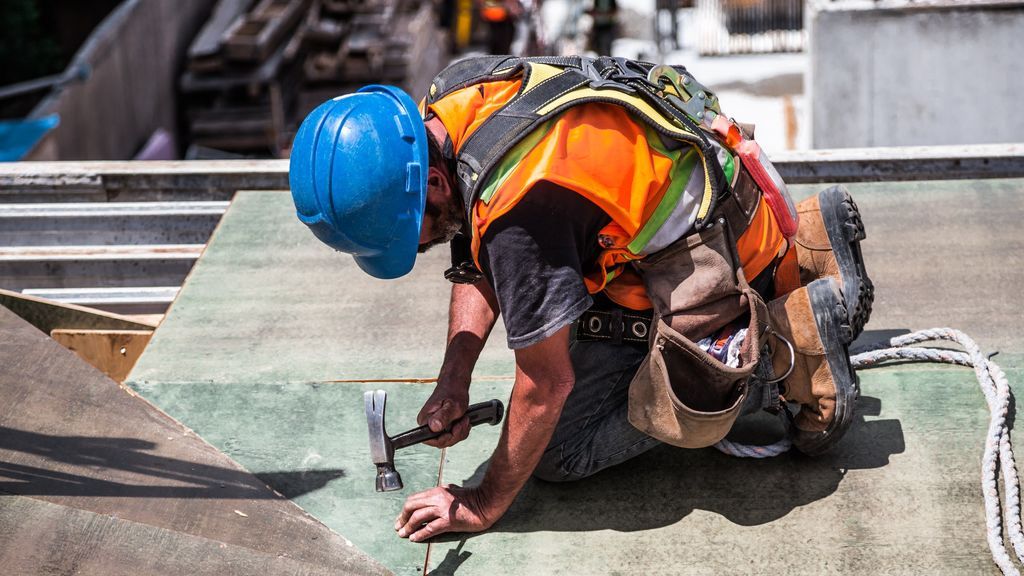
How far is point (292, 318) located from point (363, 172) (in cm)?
152

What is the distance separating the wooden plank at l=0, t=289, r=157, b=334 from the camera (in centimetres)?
390

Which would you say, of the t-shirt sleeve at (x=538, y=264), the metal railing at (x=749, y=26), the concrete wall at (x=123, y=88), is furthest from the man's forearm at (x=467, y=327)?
the metal railing at (x=749, y=26)

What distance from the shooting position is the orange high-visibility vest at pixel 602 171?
2.37m

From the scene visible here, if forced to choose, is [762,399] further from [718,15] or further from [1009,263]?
[718,15]

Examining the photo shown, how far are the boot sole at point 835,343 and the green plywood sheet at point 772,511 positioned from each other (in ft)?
0.51

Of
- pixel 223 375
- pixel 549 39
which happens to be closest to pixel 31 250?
pixel 223 375

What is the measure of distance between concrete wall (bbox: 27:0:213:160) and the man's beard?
9.33 m

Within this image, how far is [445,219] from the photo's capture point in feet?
8.59

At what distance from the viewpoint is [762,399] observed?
9.62 ft

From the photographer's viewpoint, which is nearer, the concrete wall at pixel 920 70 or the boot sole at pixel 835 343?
the boot sole at pixel 835 343

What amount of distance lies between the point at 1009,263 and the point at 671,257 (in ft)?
6.04

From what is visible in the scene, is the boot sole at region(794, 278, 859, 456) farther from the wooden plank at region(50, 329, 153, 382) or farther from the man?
the wooden plank at region(50, 329, 153, 382)

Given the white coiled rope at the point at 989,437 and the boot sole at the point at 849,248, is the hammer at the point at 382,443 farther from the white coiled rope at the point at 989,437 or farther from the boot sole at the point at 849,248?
the boot sole at the point at 849,248

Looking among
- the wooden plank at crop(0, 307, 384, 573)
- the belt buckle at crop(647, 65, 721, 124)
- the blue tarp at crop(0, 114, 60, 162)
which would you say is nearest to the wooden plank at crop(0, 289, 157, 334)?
the wooden plank at crop(0, 307, 384, 573)
